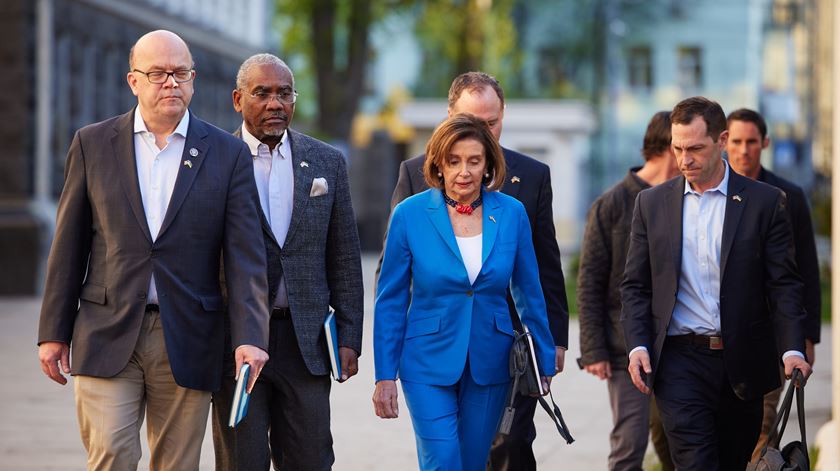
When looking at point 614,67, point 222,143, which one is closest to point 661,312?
point 222,143

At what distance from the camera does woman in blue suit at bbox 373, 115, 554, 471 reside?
6.46m

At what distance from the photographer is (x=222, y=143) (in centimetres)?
625

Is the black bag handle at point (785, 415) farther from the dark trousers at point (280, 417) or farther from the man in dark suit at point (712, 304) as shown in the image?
the dark trousers at point (280, 417)

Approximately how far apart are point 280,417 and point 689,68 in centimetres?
5643

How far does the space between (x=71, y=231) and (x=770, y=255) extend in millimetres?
2765

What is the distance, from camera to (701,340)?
22.7ft

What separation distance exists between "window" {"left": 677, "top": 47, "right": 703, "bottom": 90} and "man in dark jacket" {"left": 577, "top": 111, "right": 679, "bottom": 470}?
53.3 m

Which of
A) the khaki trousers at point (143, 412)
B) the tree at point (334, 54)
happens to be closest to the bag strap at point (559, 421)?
the khaki trousers at point (143, 412)

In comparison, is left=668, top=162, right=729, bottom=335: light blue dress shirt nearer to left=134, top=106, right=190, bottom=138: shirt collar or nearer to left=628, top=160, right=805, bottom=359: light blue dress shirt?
left=628, top=160, right=805, bottom=359: light blue dress shirt

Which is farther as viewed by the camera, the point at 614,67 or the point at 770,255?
the point at 614,67

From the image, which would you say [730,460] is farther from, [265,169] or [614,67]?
[614,67]

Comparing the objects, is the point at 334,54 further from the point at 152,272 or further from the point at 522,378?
the point at 152,272

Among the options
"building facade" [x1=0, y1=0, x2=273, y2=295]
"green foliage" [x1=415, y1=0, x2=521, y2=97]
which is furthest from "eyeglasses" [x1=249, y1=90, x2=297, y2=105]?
"green foliage" [x1=415, y1=0, x2=521, y2=97]

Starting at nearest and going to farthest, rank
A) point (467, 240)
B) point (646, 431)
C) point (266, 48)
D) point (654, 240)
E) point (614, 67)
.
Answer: point (467, 240) → point (654, 240) → point (646, 431) → point (266, 48) → point (614, 67)
